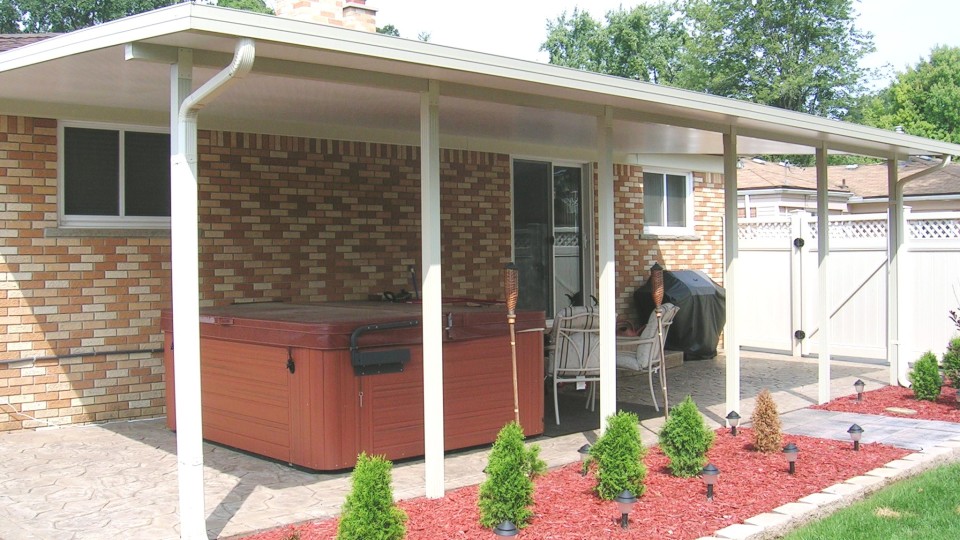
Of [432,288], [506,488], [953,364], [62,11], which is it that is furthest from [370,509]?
[62,11]

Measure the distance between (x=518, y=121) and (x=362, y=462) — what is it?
4.47 meters

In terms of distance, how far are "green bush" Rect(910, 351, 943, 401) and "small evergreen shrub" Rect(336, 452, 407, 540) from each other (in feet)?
20.9

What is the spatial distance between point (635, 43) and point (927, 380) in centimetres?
3714

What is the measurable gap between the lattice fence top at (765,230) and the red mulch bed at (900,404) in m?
3.85

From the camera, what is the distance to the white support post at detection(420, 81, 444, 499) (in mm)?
5156

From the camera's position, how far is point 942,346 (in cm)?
1095

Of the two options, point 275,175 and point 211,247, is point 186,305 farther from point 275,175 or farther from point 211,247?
point 275,175

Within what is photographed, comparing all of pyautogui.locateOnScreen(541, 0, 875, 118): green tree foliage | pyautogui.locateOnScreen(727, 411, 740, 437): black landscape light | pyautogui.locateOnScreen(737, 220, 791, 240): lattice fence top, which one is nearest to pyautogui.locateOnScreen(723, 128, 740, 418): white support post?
pyautogui.locateOnScreen(727, 411, 740, 437): black landscape light

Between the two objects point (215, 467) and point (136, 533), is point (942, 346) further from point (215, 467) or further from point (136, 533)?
point (136, 533)

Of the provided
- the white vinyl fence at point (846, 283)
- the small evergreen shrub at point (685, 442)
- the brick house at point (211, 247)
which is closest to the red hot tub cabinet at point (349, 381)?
the brick house at point (211, 247)

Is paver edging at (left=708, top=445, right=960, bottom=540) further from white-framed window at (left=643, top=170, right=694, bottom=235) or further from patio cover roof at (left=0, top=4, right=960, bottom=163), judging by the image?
white-framed window at (left=643, top=170, right=694, bottom=235)

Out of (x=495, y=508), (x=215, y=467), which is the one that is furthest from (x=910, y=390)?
(x=215, y=467)

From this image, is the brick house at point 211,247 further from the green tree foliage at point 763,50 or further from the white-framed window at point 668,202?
the green tree foliage at point 763,50

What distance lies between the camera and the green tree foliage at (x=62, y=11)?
3222 centimetres
